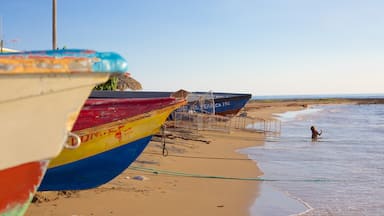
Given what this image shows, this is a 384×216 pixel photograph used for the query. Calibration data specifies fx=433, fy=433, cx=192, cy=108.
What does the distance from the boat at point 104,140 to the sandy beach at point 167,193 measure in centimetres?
52

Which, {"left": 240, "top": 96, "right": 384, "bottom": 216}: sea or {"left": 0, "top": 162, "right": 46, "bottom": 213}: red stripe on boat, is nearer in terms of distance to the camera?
{"left": 0, "top": 162, "right": 46, "bottom": 213}: red stripe on boat

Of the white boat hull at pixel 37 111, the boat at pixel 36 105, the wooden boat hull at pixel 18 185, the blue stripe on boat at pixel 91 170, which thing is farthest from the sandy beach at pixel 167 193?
the white boat hull at pixel 37 111

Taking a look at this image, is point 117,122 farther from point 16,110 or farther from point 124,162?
point 16,110

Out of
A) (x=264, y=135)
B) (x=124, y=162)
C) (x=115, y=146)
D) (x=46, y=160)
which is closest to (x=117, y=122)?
(x=115, y=146)

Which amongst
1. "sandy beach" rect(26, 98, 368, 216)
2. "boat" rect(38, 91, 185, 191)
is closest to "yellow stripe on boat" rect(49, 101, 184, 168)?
"boat" rect(38, 91, 185, 191)

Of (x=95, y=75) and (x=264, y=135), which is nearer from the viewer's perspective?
(x=95, y=75)

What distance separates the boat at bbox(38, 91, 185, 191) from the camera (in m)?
5.54

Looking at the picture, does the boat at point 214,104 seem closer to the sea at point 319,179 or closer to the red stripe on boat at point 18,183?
the sea at point 319,179

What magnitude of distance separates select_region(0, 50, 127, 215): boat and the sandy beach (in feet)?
8.95

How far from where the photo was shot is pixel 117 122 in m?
5.91

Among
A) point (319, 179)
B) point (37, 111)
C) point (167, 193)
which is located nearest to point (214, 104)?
point (319, 179)

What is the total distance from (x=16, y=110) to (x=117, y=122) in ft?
9.24

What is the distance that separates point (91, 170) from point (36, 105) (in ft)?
10.1

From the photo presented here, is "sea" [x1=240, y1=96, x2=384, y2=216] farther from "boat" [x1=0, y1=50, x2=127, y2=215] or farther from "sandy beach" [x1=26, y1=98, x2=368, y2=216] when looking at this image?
"boat" [x1=0, y1=50, x2=127, y2=215]
